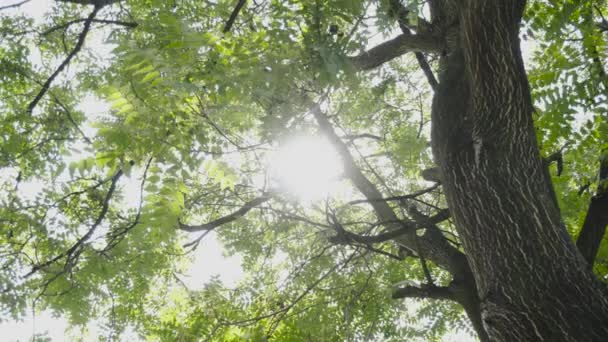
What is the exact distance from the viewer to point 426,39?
3.58 meters

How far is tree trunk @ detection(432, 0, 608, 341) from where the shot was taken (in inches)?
91.1

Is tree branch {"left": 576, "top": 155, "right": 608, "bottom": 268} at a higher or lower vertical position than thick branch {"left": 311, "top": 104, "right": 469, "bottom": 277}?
lower

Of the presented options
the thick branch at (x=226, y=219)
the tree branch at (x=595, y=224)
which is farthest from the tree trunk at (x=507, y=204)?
the thick branch at (x=226, y=219)

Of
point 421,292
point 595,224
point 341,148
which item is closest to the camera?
point 595,224

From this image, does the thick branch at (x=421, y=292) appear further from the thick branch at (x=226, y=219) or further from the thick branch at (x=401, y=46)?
the thick branch at (x=401, y=46)

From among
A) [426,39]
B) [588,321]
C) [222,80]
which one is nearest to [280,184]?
[426,39]

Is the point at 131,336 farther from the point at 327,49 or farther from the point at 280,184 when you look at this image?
the point at 327,49

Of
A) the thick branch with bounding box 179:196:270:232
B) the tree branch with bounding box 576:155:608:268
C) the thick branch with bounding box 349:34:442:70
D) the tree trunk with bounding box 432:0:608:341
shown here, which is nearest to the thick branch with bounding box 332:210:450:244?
the tree trunk with bounding box 432:0:608:341

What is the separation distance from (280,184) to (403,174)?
270 centimetres

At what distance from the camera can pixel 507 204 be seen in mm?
2570

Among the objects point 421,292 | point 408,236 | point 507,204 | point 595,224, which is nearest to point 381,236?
point 421,292

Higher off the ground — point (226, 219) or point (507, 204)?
point (226, 219)

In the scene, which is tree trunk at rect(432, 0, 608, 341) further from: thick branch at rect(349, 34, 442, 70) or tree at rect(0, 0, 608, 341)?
thick branch at rect(349, 34, 442, 70)

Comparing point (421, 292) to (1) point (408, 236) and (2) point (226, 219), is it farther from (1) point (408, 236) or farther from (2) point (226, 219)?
(2) point (226, 219)
